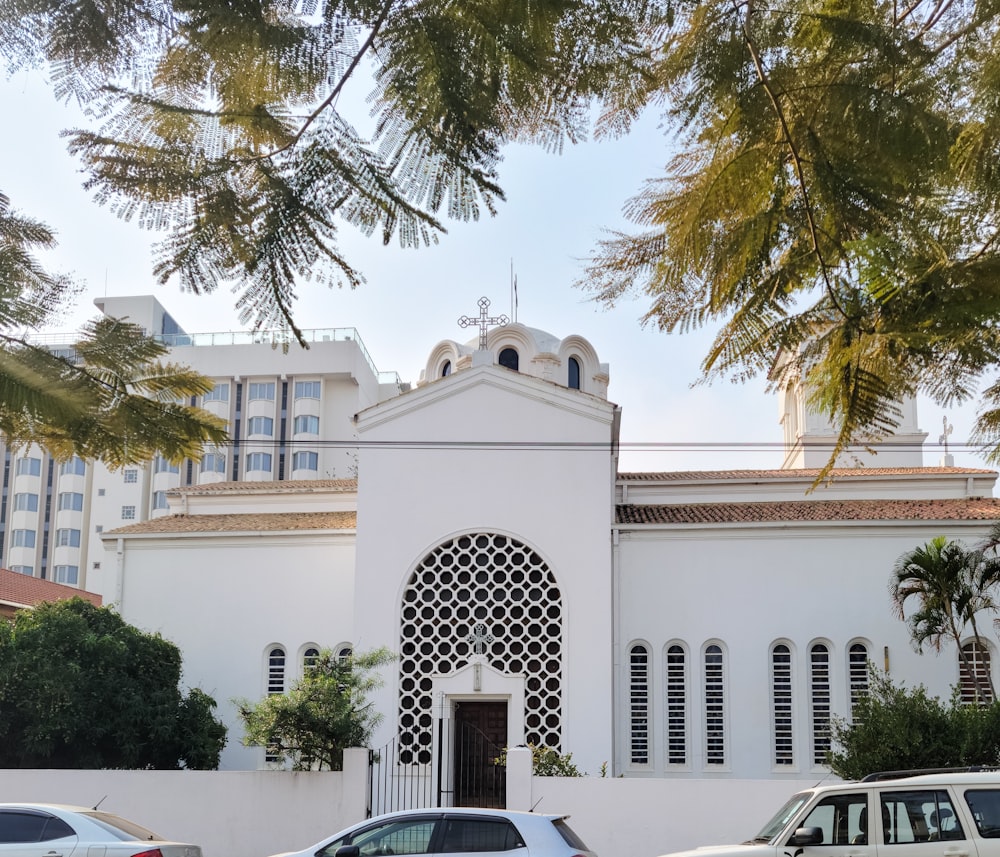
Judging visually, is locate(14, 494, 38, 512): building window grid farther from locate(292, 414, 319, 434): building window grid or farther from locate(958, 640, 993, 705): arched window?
locate(958, 640, 993, 705): arched window

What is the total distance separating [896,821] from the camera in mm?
11422

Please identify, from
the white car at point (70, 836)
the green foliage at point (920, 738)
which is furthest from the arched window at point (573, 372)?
the white car at point (70, 836)

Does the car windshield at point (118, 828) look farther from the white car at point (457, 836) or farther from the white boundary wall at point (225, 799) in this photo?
the white boundary wall at point (225, 799)

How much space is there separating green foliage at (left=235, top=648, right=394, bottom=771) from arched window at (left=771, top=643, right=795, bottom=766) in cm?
890

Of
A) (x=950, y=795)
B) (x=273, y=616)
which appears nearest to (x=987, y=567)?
(x=950, y=795)

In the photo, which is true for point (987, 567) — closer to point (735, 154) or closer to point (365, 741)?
point (365, 741)

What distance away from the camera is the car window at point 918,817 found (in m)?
11.2

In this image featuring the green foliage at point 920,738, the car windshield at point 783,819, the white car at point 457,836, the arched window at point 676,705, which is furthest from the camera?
the arched window at point 676,705

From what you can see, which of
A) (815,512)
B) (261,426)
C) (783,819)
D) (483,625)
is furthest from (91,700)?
(261,426)

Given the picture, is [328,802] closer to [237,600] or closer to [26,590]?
[237,600]

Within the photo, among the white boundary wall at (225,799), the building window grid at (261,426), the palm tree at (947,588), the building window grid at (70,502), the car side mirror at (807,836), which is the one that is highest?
the building window grid at (261,426)

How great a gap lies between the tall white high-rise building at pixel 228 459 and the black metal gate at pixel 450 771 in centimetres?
5140

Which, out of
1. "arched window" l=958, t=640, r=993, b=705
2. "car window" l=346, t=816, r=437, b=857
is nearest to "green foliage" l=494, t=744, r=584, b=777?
"car window" l=346, t=816, r=437, b=857

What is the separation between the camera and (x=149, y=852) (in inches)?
478
